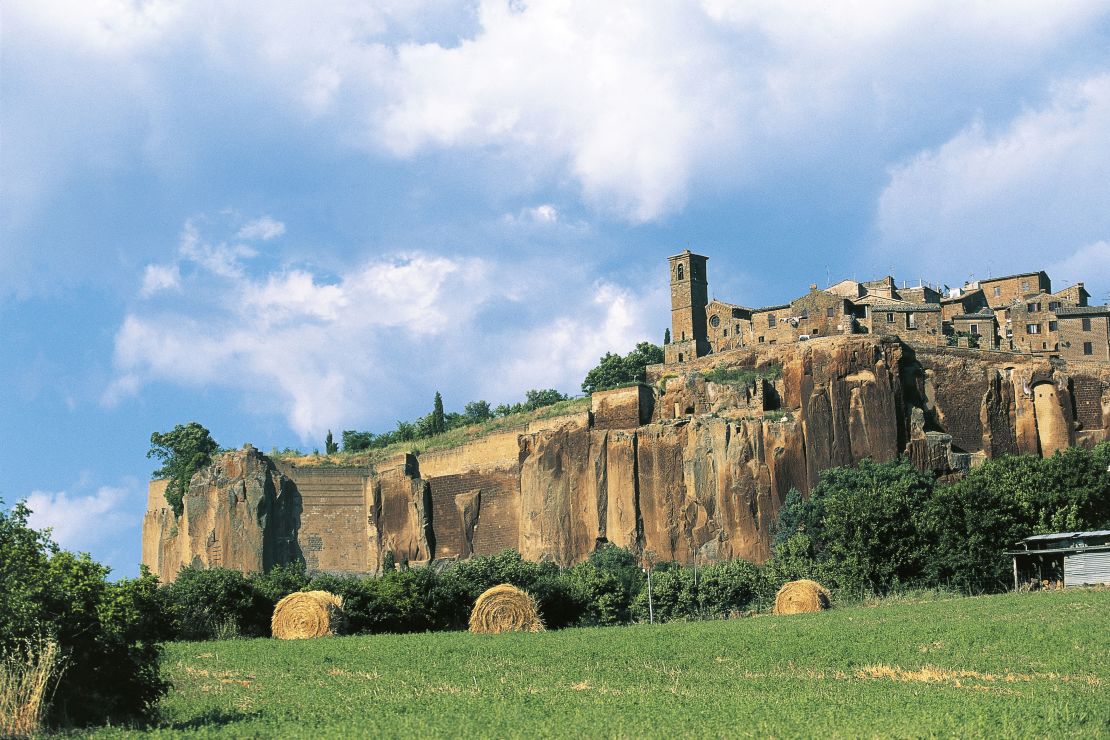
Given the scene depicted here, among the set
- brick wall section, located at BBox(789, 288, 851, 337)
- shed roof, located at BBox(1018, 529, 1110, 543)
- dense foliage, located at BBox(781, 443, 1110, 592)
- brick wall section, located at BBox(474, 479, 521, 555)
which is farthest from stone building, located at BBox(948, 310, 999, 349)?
shed roof, located at BBox(1018, 529, 1110, 543)

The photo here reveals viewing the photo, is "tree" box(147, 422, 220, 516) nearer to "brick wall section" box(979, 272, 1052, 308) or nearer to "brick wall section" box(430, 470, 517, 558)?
"brick wall section" box(430, 470, 517, 558)

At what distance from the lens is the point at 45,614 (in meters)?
20.1

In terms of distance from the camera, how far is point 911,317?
86125mm

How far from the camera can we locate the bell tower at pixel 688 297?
98312mm

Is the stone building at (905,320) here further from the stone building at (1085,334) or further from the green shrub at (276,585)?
the green shrub at (276,585)

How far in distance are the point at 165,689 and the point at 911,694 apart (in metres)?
12.5

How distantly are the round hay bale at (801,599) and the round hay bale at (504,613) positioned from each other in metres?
8.96

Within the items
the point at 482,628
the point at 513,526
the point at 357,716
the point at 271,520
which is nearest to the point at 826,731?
the point at 357,716

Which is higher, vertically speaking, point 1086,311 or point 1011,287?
point 1011,287

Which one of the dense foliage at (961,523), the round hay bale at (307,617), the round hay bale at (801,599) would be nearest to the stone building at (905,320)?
the dense foliage at (961,523)

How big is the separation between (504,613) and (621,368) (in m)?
64.1

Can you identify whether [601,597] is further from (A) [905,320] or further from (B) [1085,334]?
(B) [1085,334]

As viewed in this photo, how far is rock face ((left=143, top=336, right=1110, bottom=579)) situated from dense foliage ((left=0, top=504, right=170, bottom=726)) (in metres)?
49.7

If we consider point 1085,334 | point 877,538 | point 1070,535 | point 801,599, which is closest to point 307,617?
point 801,599
